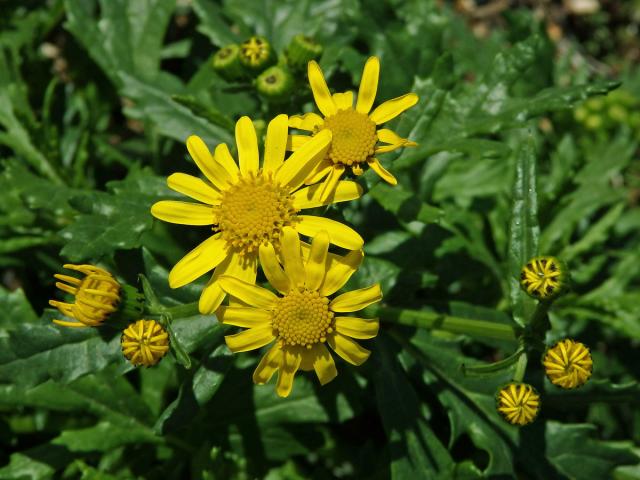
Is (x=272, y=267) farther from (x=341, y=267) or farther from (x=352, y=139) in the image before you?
(x=352, y=139)

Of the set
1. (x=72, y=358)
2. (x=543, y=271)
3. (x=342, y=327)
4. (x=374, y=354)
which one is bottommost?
(x=374, y=354)

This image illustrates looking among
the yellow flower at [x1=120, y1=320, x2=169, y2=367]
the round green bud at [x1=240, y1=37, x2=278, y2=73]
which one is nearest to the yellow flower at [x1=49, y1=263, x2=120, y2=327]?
the yellow flower at [x1=120, y1=320, x2=169, y2=367]

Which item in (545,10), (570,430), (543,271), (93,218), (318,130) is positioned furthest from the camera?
(545,10)

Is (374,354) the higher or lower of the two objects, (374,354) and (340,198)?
the lower

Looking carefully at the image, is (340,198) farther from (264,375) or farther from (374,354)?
(374,354)

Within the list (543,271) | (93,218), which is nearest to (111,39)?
(93,218)

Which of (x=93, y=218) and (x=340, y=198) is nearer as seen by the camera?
(x=340, y=198)

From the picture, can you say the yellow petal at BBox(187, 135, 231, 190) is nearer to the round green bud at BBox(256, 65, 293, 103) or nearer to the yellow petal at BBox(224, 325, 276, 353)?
the round green bud at BBox(256, 65, 293, 103)
